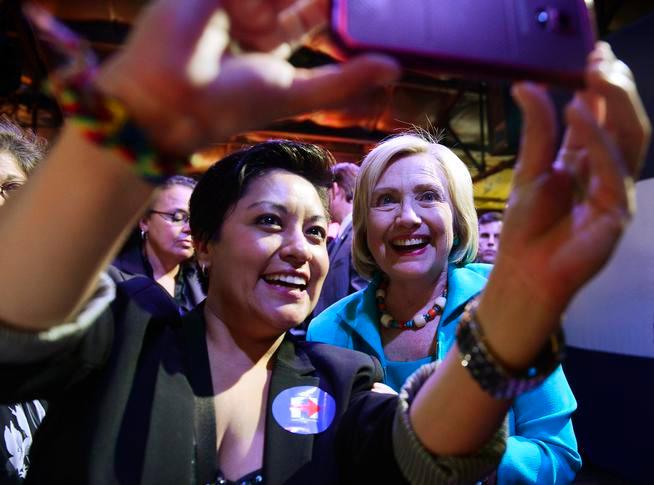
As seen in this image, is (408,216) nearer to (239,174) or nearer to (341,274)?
(239,174)

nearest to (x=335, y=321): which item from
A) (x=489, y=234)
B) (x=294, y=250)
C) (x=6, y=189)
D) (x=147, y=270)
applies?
(x=294, y=250)

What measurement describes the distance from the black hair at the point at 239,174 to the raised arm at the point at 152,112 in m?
0.65

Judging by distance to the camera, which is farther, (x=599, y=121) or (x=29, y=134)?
(x=29, y=134)

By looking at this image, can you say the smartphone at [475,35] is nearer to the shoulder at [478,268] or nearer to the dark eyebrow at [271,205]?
the dark eyebrow at [271,205]

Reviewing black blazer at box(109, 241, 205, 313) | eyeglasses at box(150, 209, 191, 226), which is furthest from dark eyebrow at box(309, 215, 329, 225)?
eyeglasses at box(150, 209, 191, 226)

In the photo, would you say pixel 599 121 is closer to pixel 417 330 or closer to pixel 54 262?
pixel 54 262

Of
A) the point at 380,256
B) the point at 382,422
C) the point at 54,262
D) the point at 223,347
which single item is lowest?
the point at 380,256

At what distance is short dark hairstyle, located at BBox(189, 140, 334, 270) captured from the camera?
4.17ft

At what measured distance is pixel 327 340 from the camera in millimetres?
1760

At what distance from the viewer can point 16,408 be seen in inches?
47.9

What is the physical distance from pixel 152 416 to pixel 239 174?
1.98 feet

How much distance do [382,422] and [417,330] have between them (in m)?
0.82

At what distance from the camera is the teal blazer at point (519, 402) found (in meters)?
1.35

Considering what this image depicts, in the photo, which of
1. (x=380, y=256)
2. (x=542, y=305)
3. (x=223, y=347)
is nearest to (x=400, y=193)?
(x=380, y=256)
